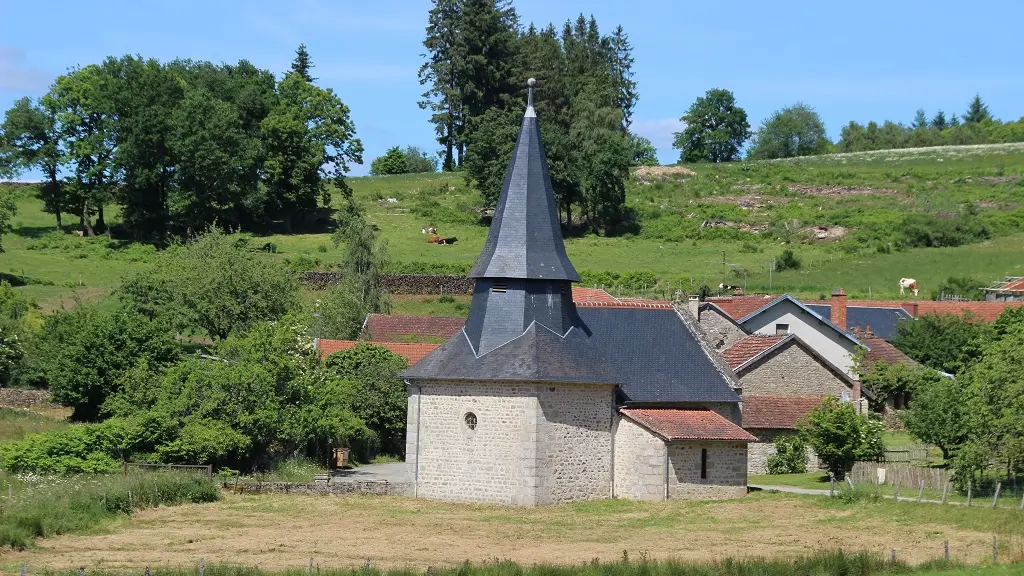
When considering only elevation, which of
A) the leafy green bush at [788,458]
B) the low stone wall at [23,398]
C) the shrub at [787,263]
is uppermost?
the shrub at [787,263]

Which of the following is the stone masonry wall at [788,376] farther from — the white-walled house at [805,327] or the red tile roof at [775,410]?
the white-walled house at [805,327]

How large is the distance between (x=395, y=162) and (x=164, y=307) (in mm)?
74603

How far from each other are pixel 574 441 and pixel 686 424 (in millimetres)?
3194

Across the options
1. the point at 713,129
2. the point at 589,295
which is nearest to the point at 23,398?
the point at 589,295

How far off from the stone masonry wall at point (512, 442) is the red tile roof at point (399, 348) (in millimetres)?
10646

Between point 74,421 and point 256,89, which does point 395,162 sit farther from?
point 74,421

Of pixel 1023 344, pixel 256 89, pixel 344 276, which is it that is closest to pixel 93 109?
pixel 256 89

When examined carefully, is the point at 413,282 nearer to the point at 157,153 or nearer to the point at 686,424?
the point at 157,153

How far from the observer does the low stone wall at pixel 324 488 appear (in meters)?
34.9

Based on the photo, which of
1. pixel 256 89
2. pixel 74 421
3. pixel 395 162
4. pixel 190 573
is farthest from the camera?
pixel 395 162

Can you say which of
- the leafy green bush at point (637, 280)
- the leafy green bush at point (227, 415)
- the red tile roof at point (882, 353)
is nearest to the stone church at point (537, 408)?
the leafy green bush at point (227, 415)

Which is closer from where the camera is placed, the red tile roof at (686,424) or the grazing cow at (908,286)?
the red tile roof at (686,424)

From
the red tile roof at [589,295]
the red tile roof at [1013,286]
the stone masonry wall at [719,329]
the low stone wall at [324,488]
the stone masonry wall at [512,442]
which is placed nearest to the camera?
the stone masonry wall at [512,442]

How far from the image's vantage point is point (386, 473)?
129ft
